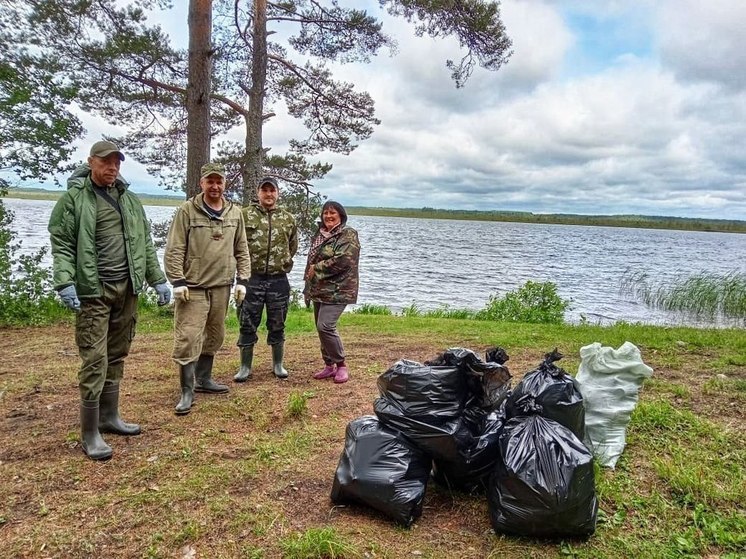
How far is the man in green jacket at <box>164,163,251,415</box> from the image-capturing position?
3885 millimetres

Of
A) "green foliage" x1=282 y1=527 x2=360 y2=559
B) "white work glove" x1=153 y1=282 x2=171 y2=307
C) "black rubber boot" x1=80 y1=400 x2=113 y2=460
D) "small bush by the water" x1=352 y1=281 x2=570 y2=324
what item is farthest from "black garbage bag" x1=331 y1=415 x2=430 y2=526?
"small bush by the water" x1=352 y1=281 x2=570 y2=324

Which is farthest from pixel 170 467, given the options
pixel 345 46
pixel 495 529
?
pixel 345 46

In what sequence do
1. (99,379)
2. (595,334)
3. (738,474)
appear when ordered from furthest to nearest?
(595,334)
(99,379)
(738,474)

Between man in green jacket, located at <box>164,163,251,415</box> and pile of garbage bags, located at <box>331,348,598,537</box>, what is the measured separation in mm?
1804

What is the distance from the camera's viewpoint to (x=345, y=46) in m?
9.91

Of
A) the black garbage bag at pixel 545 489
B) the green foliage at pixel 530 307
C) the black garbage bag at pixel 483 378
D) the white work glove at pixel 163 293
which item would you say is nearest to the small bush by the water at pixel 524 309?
the green foliage at pixel 530 307

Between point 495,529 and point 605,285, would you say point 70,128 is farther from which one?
point 605,285

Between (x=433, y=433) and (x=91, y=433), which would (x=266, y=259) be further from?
(x=433, y=433)

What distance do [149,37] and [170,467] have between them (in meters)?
7.83

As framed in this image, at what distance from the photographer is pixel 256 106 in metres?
9.41

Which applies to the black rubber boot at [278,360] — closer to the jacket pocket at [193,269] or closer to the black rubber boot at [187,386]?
the black rubber boot at [187,386]

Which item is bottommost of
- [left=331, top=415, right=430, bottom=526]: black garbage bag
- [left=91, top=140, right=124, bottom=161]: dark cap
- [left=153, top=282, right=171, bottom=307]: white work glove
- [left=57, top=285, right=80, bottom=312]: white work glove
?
[left=331, top=415, right=430, bottom=526]: black garbage bag

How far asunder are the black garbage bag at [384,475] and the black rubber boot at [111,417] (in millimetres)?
1744

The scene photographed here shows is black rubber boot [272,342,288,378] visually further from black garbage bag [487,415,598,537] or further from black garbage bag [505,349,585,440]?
black garbage bag [487,415,598,537]
